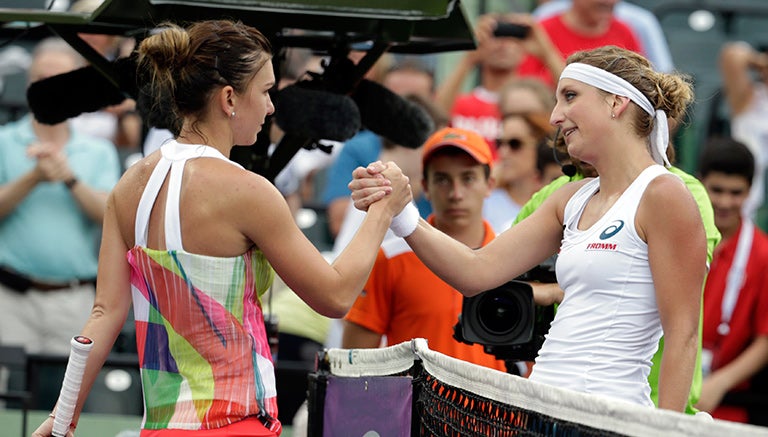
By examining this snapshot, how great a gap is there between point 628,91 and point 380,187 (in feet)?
2.60

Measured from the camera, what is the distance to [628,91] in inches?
142

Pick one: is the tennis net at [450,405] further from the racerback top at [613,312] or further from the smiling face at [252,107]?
the smiling face at [252,107]

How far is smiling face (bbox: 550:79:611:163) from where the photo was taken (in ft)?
11.9

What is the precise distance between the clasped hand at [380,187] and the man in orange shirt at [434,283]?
3.94 ft

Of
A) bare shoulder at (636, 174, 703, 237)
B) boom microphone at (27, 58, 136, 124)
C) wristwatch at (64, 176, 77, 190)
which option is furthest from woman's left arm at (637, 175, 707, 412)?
wristwatch at (64, 176, 77, 190)

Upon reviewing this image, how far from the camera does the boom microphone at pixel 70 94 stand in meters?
4.85

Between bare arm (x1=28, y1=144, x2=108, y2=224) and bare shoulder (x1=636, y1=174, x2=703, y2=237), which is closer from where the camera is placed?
bare shoulder (x1=636, y1=174, x2=703, y2=237)

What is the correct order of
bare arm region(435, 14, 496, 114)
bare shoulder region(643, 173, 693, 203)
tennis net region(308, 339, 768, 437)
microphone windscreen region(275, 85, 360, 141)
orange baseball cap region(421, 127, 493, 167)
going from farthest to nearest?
bare arm region(435, 14, 496, 114) < orange baseball cap region(421, 127, 493, 167) < microphone windscreen region(275, 85, 360, 141) < bare shoulder region(643, 173, 693, 203) < tennis net region(308, 339, 768, 437)

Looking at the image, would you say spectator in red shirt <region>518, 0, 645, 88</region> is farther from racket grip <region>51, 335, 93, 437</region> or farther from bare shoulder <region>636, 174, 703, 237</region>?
racket grip <region>51, 335, 93, 437</region>

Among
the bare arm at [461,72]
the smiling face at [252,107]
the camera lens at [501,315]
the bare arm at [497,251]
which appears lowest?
the camera lens at [501,315]

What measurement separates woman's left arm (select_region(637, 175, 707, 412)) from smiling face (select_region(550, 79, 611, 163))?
0.31 metres

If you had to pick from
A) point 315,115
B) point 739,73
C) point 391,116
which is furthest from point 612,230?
point 739,73

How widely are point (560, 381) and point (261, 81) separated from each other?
1163 millimetres

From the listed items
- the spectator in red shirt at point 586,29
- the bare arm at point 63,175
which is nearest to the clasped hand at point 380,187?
A: the bare arm at point 63,175
